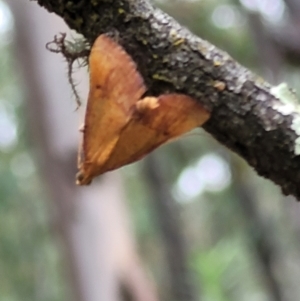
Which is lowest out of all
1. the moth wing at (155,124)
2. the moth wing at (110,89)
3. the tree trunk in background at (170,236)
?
the tree trunk in background at (170,236)

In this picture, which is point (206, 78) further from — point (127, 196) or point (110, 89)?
point (127, 196)

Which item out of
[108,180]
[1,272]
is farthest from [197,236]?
[108,180]

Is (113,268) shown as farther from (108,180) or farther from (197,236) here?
(197,236)

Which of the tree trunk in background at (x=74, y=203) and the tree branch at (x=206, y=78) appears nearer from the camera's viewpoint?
the tree branch at (x=206, y=78)

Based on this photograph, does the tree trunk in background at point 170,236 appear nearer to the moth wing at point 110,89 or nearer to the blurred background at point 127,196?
the blurred background at point 127,196

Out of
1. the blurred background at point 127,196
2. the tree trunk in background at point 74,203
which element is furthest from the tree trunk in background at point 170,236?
the tree trunk in background at point 74,203

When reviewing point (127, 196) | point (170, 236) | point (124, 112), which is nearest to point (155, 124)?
point (124, 112)
